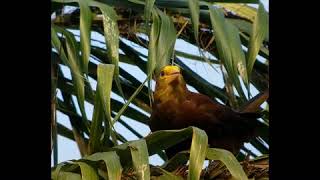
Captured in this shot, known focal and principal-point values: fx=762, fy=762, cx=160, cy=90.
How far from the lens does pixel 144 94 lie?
267cm

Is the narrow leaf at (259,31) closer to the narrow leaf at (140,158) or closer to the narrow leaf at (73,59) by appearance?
the narrow leaf at (73,59)

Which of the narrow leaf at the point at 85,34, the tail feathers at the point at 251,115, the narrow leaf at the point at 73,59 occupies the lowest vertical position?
the tail feathers at the point at 251,115

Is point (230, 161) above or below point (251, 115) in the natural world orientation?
above

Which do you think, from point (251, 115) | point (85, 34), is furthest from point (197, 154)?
point (251, 115)

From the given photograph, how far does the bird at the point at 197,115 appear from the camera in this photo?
2.43m

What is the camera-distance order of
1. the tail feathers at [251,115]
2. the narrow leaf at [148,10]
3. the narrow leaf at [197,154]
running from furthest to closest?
the tail feathers at [251,115]
the narrow leaf at [148,10]
the narrow leaf at [197,154]

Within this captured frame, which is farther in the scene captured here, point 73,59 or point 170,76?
point 170,76

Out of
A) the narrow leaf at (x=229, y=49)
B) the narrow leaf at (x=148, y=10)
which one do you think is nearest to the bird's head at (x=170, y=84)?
the narrow leaf at (x=229, y=49)

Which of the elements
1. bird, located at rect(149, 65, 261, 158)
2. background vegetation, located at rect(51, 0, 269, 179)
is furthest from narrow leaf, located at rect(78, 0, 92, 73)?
bird, located at rect(149, 65, 261, 158)

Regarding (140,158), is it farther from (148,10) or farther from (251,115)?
(251,115)

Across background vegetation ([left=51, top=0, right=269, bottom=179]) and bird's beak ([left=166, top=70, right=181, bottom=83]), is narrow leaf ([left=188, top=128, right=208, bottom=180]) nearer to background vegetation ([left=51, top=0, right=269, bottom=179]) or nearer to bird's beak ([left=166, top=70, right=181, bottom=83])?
background vegetation ([left=51, top=0, right=269, bottom=179])

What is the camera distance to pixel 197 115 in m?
2.50

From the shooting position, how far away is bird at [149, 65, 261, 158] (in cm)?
243
